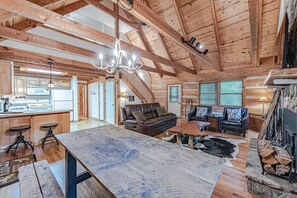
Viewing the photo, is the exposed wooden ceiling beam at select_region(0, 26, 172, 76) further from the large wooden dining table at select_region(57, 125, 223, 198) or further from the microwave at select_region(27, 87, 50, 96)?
the microwave at select_region(27, 87, 50, 96)

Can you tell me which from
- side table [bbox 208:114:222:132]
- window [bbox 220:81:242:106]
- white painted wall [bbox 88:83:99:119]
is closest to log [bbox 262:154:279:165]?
side table [bbox 208:114:222:132]

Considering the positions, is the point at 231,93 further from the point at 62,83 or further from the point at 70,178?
the point at 62,83

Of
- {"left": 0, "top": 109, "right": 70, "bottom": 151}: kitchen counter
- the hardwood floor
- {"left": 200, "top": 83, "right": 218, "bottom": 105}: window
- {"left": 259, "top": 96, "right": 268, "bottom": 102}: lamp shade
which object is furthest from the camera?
{"left": 200, "top": 83, "right": 218, "bottom": 105}: window

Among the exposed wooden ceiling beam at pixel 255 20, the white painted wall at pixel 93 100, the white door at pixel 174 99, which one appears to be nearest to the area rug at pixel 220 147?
the exposed wooden ceiling beam at pixel 255 20

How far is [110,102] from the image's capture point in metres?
7.05

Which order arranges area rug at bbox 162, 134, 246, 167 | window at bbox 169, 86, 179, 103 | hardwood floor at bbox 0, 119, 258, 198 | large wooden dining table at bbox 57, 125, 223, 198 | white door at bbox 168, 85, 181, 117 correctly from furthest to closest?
window at bbox 169, 86, 179, 103, white door at bbox 168, 85, 181, 117, area rug at bbox 162, 134, 246, 167, hardwood floor at bbox 0, 119, 258, 198, large wooden dining table at bbox 57, 125, 223, 198

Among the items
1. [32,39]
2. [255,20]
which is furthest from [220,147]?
[32,39]

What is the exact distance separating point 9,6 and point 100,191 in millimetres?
2720

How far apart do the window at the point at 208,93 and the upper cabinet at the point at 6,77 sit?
283 inches

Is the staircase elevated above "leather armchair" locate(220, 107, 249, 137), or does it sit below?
above

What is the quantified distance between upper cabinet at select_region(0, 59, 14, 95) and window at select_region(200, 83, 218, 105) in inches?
283

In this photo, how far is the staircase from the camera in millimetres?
7250

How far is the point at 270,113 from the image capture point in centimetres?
346

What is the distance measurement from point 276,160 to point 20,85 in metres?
8.01
